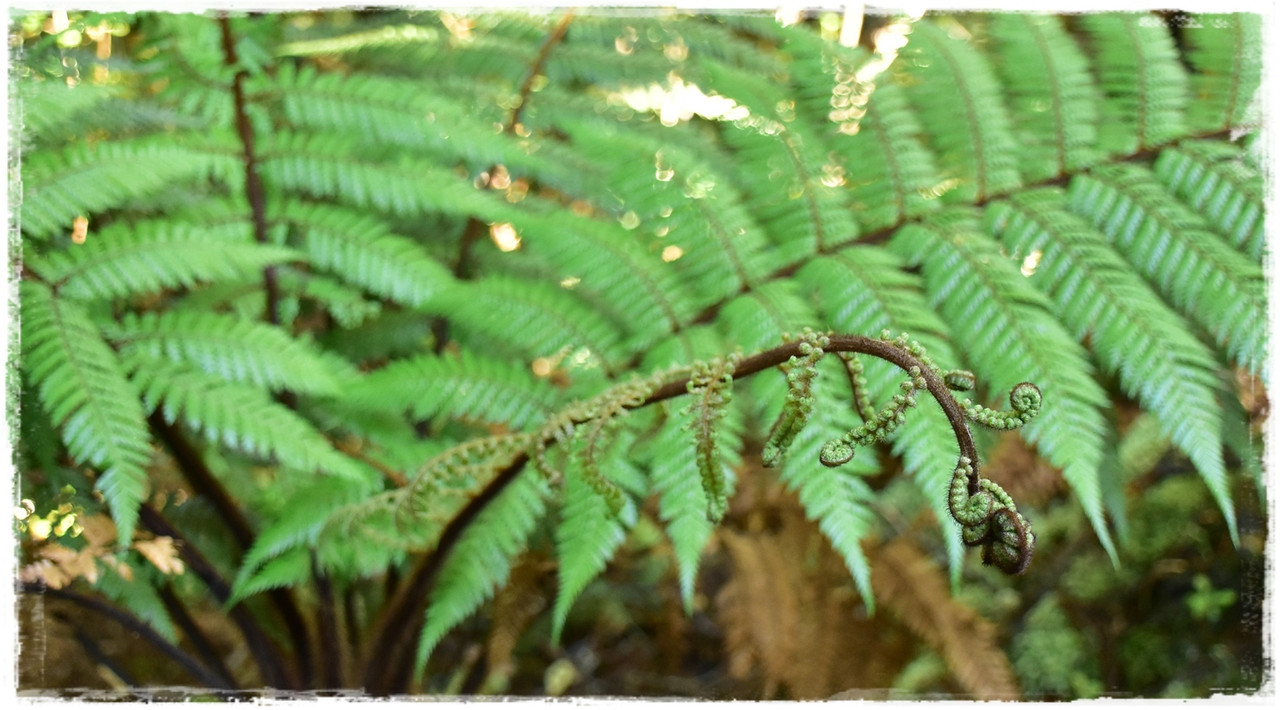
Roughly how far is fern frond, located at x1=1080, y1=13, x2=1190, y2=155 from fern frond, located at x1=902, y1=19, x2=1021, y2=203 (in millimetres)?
136

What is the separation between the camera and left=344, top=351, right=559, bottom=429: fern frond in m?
1.10

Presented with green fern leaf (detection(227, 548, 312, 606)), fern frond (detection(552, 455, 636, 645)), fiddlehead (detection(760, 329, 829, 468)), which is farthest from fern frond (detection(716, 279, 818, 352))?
green fern leaf (detection(227, 548, 312, 606))

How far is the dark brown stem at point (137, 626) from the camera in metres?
1.05

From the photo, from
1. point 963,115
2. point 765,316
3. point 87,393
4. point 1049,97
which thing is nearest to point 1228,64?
point 1049,97

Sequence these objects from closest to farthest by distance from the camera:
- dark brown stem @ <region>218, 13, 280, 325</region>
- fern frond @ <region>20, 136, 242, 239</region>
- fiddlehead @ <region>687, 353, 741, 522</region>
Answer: fiddlehead @ <region>687, 353, 741, 522</region> < fern frond @ <region>20, 136, 242, 239</region> < dark brown stem @ <region>218, 13, 280, 325</region>

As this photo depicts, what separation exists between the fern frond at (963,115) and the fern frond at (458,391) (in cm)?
63

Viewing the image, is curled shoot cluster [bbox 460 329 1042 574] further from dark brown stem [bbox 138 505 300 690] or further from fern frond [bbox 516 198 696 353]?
dark brown stem [bbox 138 505 300 690]

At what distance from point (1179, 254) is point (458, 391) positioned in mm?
906

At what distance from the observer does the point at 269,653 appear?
119cm

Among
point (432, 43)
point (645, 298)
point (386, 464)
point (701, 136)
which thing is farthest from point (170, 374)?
point (701, 136)

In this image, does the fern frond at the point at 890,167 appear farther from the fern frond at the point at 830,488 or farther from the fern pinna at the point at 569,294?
the fern frond at the point at 830,488

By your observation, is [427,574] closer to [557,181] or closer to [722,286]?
[722,286]

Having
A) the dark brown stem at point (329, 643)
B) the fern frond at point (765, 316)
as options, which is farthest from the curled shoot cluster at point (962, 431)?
the dark brown stem at point (329, 643)

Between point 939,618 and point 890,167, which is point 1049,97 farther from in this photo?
point 939,618
